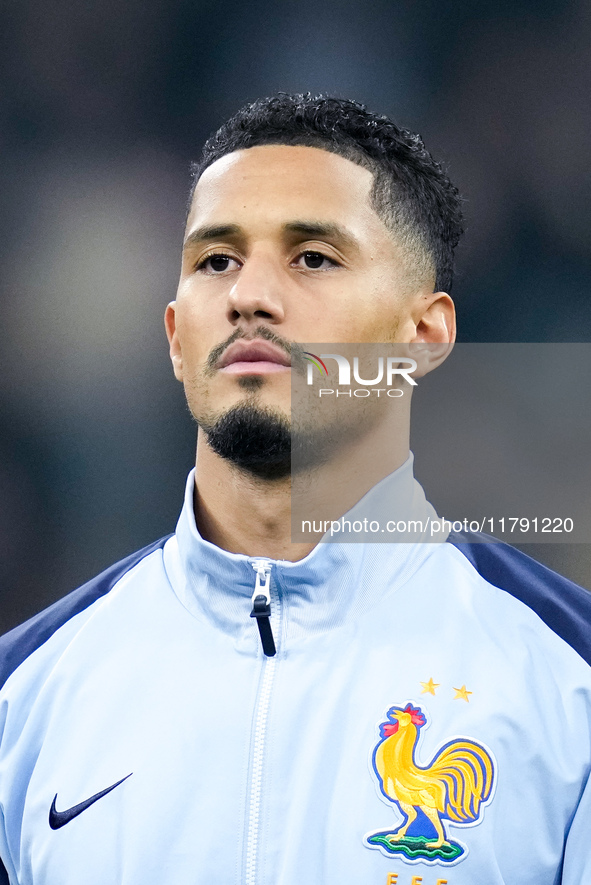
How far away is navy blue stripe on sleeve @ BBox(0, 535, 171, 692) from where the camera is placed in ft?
4.18

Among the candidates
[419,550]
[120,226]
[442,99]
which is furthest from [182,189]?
[419,550]

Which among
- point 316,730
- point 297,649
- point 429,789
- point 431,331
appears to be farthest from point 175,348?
point 429,789

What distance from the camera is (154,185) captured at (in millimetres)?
1957

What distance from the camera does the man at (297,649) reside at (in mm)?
1023

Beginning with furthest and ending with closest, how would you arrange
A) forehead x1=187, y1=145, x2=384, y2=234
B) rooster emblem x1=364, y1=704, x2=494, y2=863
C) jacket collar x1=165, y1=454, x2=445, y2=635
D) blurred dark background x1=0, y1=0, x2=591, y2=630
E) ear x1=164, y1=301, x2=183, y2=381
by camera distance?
blurred dark background x1=0, y1=0, x2=591, y2=630
ear x1=164, y1=301, x2=183, y2=381
forehead x1=187, y1=145, x2=384, y2=234
jacket collar x1=165, y1=454, x2=445, y2=635
rooster emblem x1=364, y1=704, x2=494, y2=863

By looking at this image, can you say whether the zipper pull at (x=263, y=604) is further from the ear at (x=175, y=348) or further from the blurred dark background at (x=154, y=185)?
the blurred dark background at (x=154, y=185)

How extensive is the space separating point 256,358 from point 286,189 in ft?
0.86

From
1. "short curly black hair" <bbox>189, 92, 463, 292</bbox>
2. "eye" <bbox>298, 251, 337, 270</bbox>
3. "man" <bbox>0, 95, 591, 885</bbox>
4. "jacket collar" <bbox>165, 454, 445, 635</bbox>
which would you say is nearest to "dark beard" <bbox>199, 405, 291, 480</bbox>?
"man" <bbox>0, 95, 591, 885</bbox>

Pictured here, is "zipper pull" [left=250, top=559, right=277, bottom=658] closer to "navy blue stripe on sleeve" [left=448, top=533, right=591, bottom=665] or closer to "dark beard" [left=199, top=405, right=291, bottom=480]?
"dark beard" [left=199, top=405, right=291, bottom=480]

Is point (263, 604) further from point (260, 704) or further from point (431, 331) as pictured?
point (431, 331)

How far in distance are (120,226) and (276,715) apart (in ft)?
4.18

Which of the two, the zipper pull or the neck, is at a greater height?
the neck

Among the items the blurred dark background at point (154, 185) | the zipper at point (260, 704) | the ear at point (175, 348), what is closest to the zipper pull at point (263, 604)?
the zipper at point (260, 704)

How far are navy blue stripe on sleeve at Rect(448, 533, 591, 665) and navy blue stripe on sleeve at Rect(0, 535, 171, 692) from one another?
1.59ft
